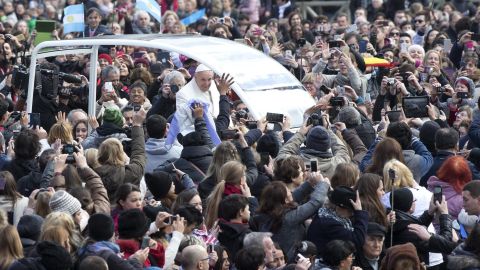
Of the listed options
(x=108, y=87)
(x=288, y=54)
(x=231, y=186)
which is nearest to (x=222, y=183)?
(x=231, y=186)

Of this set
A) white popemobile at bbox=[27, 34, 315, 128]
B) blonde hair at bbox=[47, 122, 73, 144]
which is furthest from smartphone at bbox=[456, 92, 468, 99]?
blonde hair at bbox=[47, 122, 73, 144]

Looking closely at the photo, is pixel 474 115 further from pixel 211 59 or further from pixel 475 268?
pixel 475 268

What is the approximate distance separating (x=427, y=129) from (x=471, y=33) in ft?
23.1

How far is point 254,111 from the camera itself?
1698 cm

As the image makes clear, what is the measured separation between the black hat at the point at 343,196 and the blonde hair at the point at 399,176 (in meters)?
1.01

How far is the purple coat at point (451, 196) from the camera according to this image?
1337 centimetres

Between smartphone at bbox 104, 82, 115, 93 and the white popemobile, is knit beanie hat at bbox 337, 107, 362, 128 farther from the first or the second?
smartphone at bbox 104, 82, 115, 93

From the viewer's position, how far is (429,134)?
1521cm

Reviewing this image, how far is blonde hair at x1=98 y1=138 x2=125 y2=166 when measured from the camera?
14.1m

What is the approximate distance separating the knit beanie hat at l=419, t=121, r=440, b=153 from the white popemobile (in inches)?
82.8

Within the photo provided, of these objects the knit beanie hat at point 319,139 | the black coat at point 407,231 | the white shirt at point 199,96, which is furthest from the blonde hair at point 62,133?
the black coat at point 407,231

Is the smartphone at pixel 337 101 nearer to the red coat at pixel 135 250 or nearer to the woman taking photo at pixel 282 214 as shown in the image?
the woman taking photo at pixel 282 214

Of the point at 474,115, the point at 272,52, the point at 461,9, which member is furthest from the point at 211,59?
the point at 461,9

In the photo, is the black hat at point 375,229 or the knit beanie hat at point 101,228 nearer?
the knit beanie hat at point 101,228
